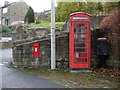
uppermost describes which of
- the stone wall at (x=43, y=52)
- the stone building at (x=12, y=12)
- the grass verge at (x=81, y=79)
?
the stone building at (x=12, y=12)

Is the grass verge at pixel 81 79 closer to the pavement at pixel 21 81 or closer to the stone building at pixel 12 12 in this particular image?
the pavement at pixel 21 81

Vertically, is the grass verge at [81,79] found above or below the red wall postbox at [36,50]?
below

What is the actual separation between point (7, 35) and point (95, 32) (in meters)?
19.2

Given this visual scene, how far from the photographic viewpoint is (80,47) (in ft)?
22.4

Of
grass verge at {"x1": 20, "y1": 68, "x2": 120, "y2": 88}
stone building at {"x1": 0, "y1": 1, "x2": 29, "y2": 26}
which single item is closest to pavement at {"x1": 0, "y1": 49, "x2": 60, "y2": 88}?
grass verge at {"x1": 20, "y1": 68, "x2": 120, "y2": 88}

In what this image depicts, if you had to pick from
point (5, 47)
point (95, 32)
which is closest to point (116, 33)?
point (95, 32)

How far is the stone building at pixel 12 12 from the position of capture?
136 feet

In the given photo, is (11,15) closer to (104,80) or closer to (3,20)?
(3,20)

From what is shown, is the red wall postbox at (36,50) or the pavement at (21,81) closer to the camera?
the pavement at (21,81)

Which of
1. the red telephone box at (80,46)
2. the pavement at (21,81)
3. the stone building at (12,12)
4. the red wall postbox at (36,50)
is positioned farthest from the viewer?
the stone building at (12,12)

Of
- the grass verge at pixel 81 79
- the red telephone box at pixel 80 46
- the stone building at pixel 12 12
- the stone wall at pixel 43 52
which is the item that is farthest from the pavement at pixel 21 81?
the stone building at pixel 12 12

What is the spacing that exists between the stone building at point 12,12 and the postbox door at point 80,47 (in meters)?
36.4

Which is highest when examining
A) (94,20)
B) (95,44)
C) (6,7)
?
(6,7)

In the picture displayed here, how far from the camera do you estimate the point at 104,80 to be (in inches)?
223
